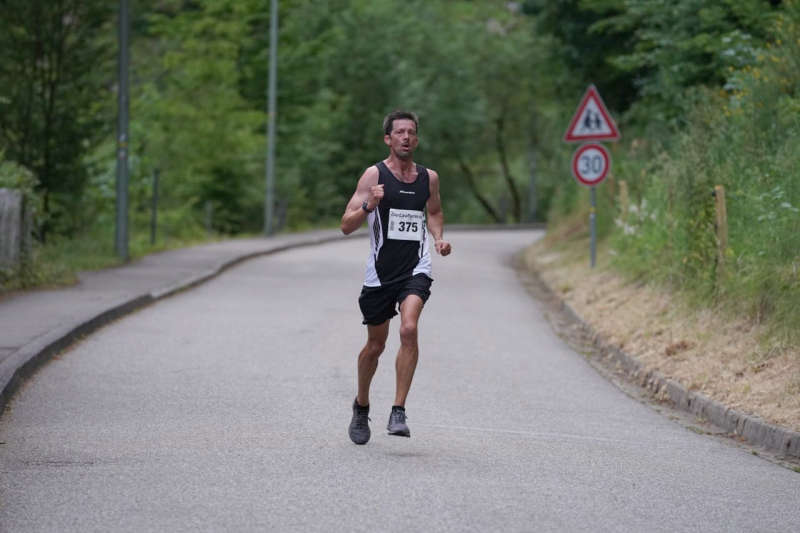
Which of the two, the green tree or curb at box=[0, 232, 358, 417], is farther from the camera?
the green tree

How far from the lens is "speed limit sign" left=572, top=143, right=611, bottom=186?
2023 cm

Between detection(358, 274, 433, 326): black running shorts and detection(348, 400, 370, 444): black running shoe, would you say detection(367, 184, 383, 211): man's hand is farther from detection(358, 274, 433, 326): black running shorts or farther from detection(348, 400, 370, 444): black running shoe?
detection(348, 400, 370, 444): black running shoe

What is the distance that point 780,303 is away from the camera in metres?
11.4

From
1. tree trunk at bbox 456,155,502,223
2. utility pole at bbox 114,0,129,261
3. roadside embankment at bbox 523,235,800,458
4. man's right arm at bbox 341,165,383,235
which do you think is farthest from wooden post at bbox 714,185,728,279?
tree trunk at bbox 456,155,502,223

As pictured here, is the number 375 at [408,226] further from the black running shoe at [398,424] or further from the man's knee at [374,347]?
the black running shoe at [398,424]

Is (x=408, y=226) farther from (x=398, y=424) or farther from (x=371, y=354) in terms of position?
(x=398, y=424)

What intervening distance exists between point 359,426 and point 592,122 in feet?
42.5

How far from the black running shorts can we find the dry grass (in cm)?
281

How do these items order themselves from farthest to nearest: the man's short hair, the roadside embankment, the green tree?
the green tree < the roadside embankment < the man's short hair

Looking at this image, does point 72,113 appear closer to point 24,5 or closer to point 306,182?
point 24,5

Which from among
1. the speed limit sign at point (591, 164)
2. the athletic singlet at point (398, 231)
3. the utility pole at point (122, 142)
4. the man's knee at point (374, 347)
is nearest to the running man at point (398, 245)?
the athletic singlet at point (398, 231)

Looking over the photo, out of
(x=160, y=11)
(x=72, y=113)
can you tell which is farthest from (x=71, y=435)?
(x=160, y=11)

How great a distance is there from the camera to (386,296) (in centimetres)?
821

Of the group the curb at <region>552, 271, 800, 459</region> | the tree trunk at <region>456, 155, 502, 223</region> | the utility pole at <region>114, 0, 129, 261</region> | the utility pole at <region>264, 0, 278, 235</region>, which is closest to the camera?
the curb at <region>552, 271, 800, 459</region>
